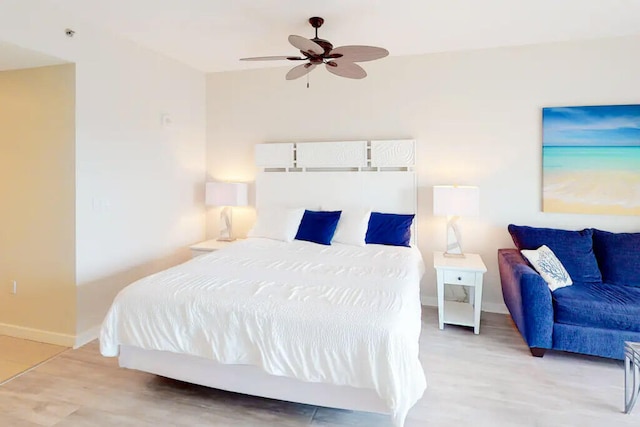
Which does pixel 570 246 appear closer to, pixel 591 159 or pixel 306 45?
pixel 591 159

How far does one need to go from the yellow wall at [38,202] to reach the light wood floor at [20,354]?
7 centimetres

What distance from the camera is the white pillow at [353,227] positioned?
144 inches

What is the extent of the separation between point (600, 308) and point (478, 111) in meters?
2.15

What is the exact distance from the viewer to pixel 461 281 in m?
3.26

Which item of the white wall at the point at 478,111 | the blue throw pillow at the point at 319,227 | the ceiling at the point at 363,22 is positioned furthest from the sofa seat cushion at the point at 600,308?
the ceiling at the point at 363,22

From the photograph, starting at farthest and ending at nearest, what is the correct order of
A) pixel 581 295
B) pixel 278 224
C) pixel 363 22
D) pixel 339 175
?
1. pixel 339 175
2. pixel 278 224
3. pixel 363 22
4. pixel 581 295

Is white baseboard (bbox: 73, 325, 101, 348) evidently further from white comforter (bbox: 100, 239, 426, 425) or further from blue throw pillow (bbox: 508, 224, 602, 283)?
blue throw pillow (bbox: 508, 224, 602, 283)

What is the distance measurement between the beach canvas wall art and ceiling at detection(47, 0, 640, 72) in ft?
2.50

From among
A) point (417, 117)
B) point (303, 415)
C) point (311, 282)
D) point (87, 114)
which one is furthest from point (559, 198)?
point (87, 114)

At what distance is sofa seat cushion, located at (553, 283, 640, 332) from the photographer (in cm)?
255

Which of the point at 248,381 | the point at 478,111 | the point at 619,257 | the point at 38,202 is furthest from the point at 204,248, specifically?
the point at 619,257

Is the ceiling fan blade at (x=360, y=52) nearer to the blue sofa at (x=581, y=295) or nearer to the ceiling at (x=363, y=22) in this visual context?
the ceiling at (x=363, y=22)

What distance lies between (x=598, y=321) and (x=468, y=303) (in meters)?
1.23

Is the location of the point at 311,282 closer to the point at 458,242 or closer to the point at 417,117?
the point at 458,242
